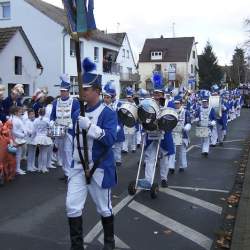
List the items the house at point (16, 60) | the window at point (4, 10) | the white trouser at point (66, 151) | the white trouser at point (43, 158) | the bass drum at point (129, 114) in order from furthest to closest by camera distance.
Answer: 1. the window at point (4, 10)
2. the house at point (16, 60)
3. the white trouser at point (43, 158)
4. the white trouser at point (66, 151)
5. the bass drum at point (129, 114)

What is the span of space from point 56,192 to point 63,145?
1.45 m

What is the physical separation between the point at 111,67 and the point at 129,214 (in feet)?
146

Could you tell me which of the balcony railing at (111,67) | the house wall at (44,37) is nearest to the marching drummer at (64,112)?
the house wall at (44,37)

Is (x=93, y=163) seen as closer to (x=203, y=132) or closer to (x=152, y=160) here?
(x=152, y=160)

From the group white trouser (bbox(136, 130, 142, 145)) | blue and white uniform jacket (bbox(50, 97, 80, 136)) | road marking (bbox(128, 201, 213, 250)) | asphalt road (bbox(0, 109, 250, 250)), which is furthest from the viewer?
white trouser (bbox(136, 130, 142, 145))

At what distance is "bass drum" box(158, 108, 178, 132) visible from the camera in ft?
29.5

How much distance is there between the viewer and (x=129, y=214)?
301 inches

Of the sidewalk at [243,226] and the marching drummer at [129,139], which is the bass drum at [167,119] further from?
the marching drummer at [129,139]

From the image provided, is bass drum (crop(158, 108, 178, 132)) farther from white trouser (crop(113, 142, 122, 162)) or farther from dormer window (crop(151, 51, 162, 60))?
dormer window (crop(151, 51, 162, 60))

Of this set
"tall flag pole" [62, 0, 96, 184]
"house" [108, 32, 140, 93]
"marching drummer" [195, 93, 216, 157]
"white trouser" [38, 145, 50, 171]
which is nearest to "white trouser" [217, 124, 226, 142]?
"marching drummer" [195, 93, 216, 157]

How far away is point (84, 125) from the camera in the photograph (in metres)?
5.26

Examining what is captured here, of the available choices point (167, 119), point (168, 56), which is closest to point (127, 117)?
point (167, 119)

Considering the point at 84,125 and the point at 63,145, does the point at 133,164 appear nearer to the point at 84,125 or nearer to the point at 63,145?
the point at 63,145

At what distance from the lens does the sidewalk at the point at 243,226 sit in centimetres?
607
